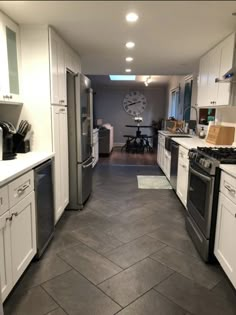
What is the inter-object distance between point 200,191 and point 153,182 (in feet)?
7.84

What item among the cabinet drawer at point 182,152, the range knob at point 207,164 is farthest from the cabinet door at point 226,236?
the cabinet drawer at point 182,152

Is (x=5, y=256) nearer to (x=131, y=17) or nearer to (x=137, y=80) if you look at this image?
(x=131, y=17)

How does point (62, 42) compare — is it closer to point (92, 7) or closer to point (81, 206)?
point (92, 7)

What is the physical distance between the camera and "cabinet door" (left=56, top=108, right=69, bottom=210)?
9.62 ft

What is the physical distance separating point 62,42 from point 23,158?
155 cm

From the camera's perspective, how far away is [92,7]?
6.73ft

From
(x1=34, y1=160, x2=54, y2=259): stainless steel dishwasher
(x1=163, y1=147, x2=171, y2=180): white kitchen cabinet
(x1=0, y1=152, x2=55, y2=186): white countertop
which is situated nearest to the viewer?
(x1=0, y1=152, x2=55, y2=186): white countertop

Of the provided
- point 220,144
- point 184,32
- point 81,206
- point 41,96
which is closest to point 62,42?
point 41,96

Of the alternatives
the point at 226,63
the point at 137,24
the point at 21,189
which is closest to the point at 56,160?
the point at 21,189

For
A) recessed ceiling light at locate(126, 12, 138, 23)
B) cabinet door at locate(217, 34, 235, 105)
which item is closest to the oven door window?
cabinet door at locate(217, 34, 235, 105)

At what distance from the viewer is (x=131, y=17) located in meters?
2.27

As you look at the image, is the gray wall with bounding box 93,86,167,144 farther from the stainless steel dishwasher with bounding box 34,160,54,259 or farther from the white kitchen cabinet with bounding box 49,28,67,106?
the stainless steel dishwasher with bounding box 34,160,54,259

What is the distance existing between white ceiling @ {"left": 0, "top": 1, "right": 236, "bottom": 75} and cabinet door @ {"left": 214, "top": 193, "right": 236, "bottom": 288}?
1.61 m

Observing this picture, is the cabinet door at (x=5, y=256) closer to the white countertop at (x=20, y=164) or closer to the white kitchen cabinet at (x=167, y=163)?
the white countertop at (x=20, y=164)
